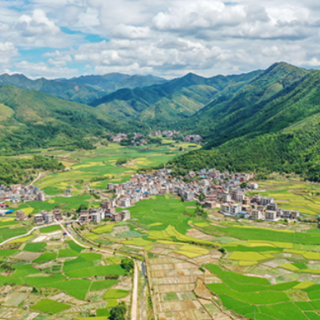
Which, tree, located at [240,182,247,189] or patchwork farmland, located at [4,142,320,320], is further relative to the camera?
tree, located at [240,182,247,189]

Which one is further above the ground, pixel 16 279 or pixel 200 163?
pixel 200 163

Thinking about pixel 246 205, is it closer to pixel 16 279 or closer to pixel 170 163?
pixel 16 279

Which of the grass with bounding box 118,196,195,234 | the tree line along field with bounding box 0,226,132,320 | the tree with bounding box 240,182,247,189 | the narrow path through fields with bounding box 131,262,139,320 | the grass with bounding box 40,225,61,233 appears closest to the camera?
the narrow path through fields with bounding box 131,262,139,320

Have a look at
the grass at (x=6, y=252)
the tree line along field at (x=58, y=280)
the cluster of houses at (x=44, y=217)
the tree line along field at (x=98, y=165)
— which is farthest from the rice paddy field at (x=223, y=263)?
the tree line along field at (x=98, y=165)

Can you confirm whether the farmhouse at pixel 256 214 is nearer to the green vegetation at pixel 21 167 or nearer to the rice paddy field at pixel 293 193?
the rice paddy field at pixel 293 193

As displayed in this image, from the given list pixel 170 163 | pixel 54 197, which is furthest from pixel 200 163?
pixel 54 197

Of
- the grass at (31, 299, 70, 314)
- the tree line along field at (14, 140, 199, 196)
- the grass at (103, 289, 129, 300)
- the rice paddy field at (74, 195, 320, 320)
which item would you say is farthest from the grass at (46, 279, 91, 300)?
the tree line along field at (14, 140, 199, 196)

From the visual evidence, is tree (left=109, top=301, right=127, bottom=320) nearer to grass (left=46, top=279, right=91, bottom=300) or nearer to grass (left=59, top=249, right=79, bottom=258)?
grass (left=46, top=279, right=91, bottom=300)
